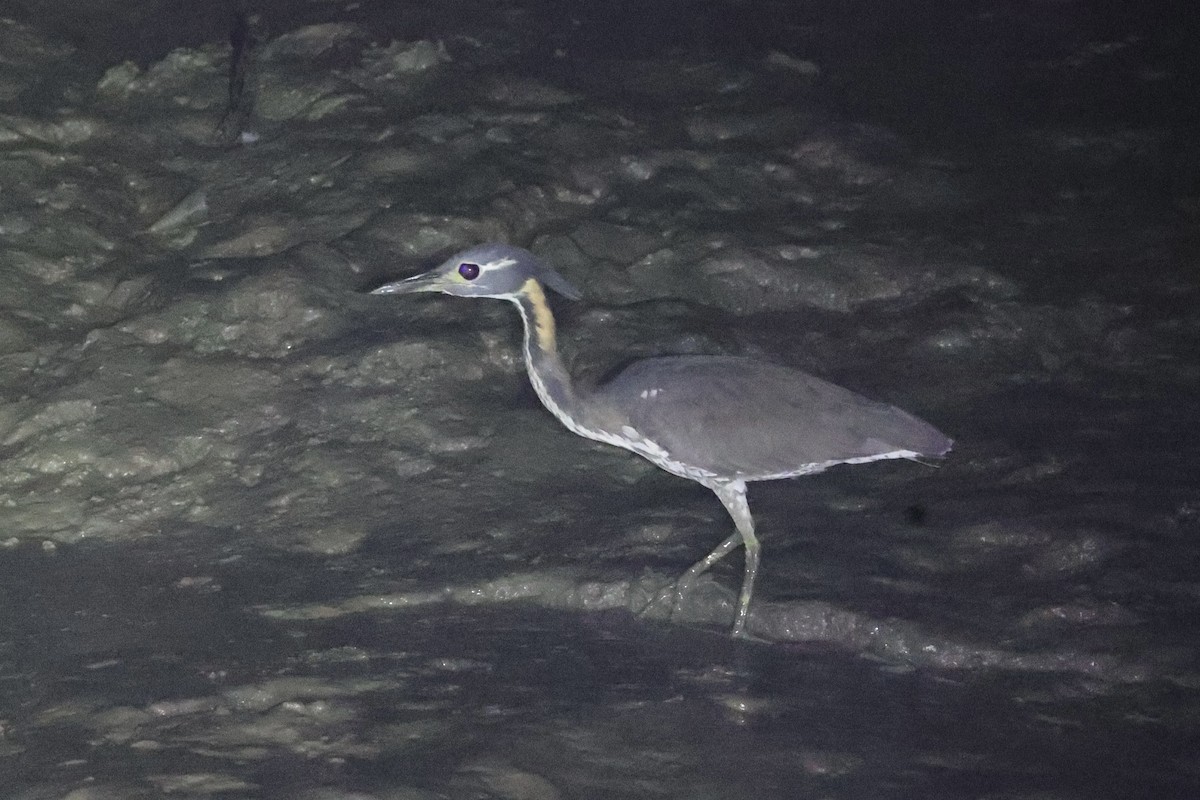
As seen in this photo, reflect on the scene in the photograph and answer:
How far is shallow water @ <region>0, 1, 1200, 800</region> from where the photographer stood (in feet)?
18.1

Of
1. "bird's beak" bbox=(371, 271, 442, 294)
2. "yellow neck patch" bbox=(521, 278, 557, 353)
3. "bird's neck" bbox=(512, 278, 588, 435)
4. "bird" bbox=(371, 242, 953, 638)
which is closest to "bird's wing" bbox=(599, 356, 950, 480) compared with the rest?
"bird" bbox=(371, 242, 953, 638)

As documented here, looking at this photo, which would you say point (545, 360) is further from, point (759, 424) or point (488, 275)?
point (759, 424)

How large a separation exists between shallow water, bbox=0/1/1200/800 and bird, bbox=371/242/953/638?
1.48 ft

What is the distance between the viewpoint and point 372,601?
6465 millimetres

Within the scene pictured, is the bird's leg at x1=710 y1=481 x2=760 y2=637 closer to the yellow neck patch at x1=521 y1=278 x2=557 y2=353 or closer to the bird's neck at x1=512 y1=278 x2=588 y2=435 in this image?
the bird's neck at x1=512 y1=278 x2=588 y2=435

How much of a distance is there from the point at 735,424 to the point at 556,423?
5.11ft

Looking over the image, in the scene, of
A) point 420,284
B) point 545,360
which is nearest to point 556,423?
point 545,360

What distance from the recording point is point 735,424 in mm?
6531

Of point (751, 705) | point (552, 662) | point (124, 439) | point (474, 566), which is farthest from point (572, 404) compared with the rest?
point (124, 439)

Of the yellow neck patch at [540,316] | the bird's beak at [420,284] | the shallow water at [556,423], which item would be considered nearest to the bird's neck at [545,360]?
the yellow neck patch at [540,316]

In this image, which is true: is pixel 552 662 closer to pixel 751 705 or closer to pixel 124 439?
pixel 751 705

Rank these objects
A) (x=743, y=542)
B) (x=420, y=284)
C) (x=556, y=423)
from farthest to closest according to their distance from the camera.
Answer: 1. (x=556, y=423)
2. (x=420, y=284)
3. (x=743, y=542)

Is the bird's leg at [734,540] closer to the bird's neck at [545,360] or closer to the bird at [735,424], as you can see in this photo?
the bird at [735,424]

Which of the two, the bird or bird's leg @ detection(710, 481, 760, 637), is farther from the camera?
the bird
